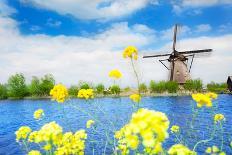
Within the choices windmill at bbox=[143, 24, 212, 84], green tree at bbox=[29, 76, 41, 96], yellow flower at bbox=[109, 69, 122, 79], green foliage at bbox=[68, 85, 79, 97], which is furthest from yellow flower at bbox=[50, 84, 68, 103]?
green tree at bbox=[29, 76, 41, 96]

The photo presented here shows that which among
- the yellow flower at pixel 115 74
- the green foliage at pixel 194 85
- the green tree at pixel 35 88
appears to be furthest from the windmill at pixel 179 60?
the yellow flower at pixel 115 74

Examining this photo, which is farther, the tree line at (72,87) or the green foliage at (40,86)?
the green foliage at (40,86)

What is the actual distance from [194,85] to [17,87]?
4807 cm

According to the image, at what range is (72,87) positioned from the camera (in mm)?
78688

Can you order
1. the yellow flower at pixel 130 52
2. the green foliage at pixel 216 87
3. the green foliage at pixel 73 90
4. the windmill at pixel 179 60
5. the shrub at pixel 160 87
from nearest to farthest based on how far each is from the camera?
the yellow flower at pixel 130 52, the windmill at pixel 179 60, the shrub at pixel 160 87, the green foliage at pixel 216 87, the green foliage at pixel 73 90

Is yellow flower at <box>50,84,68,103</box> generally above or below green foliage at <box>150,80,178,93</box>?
below

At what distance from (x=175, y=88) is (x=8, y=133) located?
1618 inches

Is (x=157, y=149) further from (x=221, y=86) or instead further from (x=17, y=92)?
(x=17, y=92)

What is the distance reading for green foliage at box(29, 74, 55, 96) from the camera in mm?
82688

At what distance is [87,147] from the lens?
14.2 metres

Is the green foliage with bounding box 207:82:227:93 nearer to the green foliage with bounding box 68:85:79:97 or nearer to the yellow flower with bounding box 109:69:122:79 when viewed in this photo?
the green foliage with bounding box 68:85:79:97

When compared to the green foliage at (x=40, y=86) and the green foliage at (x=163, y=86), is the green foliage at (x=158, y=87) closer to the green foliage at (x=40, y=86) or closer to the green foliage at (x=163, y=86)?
the green foliage at (x=163, y=86)

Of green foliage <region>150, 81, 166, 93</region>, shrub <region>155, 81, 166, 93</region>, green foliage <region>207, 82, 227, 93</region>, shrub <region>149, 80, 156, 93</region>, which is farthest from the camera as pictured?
green foliage <region>207, 82, 227, 93</region>

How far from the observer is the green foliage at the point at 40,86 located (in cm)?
8269
